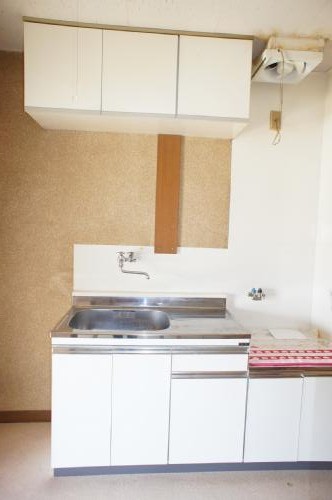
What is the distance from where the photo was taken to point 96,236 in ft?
7.54

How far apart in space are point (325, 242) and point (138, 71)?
1.66 m

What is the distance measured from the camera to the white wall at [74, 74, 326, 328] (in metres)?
2.32

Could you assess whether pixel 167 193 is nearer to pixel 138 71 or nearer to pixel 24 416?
pixel 138 71

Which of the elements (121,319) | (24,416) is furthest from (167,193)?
(24,416)

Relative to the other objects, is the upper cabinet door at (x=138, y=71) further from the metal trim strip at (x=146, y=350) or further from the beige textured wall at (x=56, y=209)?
the metal trim strip at (x=146, y=350)

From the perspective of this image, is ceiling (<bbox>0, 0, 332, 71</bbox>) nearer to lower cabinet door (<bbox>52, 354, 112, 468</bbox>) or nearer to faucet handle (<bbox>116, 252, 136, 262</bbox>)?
faucet handle (<bbox>116, 252, 136, 262</bbox>)

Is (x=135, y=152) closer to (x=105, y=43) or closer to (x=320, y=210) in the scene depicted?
(x=105, y=43)

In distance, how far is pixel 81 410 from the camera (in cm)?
175

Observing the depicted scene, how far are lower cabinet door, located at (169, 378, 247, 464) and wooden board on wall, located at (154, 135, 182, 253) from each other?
94cm

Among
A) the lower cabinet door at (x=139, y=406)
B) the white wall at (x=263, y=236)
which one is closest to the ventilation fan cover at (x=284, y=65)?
the white wall at (x=263, y=236)

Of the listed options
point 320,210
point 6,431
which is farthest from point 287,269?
point 6,431

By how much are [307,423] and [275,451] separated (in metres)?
0.24

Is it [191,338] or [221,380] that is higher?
[191,338]

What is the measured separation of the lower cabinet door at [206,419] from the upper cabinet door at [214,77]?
154 cm
